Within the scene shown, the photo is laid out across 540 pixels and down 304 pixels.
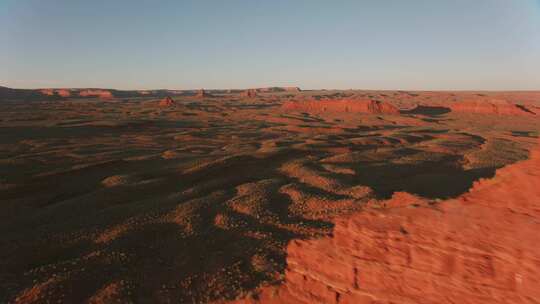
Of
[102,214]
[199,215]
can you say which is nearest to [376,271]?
[199,215]

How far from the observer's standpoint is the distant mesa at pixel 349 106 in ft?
145

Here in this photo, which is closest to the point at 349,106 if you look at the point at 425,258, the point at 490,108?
the point at 490,108

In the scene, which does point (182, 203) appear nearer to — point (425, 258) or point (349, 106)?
point (425, 258)

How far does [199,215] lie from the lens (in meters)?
8.03

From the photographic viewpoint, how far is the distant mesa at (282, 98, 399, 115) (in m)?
44.1

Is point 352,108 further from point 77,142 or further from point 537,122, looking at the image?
point 77,142

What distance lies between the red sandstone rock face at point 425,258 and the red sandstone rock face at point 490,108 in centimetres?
4474

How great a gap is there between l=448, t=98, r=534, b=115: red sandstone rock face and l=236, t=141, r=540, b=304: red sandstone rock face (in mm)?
44739

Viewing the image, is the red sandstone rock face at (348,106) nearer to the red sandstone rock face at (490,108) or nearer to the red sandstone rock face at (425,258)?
the red sandstone rock face at (490,108)

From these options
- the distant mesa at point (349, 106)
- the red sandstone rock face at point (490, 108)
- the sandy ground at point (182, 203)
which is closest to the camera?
the sandy ground at point (182, 203)

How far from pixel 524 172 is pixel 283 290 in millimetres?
6004

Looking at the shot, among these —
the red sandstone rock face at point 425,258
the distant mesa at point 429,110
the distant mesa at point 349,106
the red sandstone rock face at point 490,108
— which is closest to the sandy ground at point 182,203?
the red sandstone rock face at point 425,258

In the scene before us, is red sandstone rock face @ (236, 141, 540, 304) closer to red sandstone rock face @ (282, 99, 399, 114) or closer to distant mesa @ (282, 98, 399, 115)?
distant mesa @ (282, 98, 399, 115)

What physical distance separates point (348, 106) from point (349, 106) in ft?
0.61
